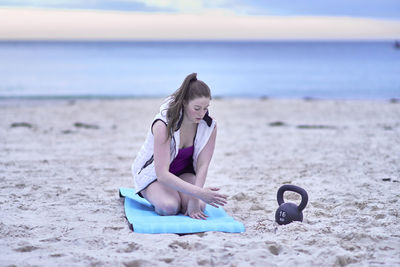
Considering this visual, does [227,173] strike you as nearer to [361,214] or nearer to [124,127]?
[361,214]

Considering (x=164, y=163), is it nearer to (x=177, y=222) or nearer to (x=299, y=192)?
(x=177, y=222)

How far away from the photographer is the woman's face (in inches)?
167

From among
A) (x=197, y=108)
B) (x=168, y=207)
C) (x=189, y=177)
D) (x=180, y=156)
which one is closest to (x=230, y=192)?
(x=189, y=177)

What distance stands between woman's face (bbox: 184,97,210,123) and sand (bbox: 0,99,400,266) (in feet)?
3.56

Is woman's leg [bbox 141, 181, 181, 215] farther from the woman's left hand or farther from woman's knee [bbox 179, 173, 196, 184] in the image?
woman's knee [bbox 179, 173, 196, 184]

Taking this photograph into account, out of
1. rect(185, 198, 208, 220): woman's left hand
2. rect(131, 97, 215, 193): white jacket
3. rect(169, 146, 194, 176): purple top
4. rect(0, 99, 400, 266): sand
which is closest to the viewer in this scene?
rect(0, 99, 400, 266): sand

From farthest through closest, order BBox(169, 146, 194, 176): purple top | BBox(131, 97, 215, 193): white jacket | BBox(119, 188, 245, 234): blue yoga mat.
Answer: BBox(169, 146, 194, 176): purple top < BBox(131, 97, 215, 193): white jacket < BBox(119, 188, 245, 234): blue yoga mat

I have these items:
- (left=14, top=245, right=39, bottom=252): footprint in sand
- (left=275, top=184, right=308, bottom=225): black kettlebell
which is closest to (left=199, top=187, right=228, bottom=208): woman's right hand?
(left=275, top=184, right=308, bottom=225): black kettlebell

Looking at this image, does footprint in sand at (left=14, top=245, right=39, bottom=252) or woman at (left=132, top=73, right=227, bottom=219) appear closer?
footprint in sand at (left=14, top=245, right=39, bottom=252)

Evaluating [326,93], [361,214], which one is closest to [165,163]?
[361,214]

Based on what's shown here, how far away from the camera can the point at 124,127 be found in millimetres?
10836

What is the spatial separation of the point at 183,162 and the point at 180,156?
4.6 inches

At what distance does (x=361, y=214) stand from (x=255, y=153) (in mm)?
3432

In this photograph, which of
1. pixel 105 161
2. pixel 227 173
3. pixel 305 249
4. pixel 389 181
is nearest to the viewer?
pixel 305 249
